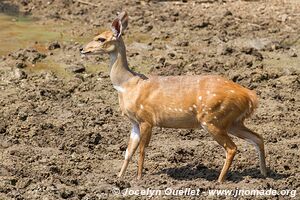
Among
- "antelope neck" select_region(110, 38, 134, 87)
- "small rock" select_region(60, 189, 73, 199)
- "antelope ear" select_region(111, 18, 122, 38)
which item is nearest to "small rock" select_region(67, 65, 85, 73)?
"antelope neck" select_region(110, 38, 134, 87)

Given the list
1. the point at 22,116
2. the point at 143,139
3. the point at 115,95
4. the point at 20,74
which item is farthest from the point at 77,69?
the point at 143,139

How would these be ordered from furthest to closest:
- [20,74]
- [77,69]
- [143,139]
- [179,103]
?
[77,69] → [20,74] → [143,139] → [179,103]

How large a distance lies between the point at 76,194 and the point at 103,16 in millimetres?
9029

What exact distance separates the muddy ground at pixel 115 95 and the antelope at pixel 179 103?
17.9 inches

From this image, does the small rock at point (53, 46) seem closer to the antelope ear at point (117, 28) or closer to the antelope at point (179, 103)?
the antelope at point (179, 103)

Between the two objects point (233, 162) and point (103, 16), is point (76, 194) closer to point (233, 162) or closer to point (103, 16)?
point (233, 162)

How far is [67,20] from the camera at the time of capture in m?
17.4

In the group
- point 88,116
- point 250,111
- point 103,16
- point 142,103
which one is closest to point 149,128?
point 142,103

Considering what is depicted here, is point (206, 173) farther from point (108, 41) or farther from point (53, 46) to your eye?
point (53, 46)

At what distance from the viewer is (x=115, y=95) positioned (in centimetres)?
1291

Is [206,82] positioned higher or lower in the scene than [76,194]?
higher

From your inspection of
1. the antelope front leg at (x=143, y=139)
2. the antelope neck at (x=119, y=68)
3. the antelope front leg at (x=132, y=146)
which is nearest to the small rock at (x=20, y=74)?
the antelope neck at (x=119, y=68)

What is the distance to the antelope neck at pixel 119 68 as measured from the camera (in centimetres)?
977

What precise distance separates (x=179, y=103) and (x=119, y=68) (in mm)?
945
